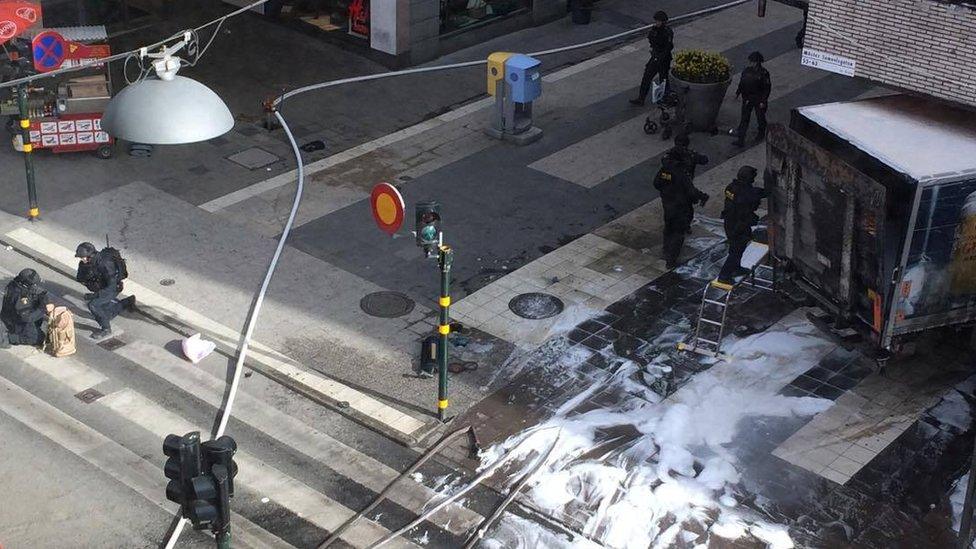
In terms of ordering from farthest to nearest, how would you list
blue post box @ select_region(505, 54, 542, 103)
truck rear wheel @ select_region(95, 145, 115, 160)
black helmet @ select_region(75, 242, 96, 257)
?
1. blue post box @ select_region(505, 54, 542, 103)
2. truck rear wheel @ select_region(95, 145, 115, 160)
3. black helmet @ select_region(75, 242, 96, 257)

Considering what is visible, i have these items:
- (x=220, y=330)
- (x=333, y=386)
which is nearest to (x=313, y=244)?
(x=220, y=330)

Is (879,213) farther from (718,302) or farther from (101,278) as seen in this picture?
(101,278)

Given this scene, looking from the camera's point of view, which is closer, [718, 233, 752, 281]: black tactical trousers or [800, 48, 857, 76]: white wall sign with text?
[718, 233, 752, 281]: black tactical trousers

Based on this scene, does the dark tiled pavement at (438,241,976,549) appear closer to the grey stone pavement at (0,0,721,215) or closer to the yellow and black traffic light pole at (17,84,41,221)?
the grey stone pavement at (0,0,721,215)

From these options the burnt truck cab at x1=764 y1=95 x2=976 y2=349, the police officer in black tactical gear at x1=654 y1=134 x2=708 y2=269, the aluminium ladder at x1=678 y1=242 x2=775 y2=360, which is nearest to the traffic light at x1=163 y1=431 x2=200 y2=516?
the aluminium ladder at x1=678 y1=242 x2=775 y2=360

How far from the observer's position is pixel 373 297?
1638 centimetres

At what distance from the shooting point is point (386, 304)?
16234 mm

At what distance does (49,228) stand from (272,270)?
Result: 144 inches

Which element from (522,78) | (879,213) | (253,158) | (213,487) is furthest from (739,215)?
(213,487)

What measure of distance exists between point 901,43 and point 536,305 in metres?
5.83

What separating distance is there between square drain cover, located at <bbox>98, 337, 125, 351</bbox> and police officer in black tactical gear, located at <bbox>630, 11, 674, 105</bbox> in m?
10.5

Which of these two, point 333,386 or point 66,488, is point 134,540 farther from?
point 333,386

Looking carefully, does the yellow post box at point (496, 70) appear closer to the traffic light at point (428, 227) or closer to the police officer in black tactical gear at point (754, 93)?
the police officer in black tactical gear at point (754, 93)

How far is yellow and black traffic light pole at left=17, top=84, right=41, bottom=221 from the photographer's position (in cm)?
1730
